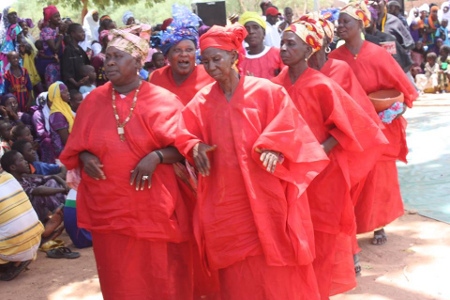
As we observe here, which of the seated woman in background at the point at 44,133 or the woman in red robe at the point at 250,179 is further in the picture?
the seated woman in background at the point at 44,133

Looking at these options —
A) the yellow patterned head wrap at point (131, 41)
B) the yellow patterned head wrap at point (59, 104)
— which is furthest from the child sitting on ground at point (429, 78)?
the yellow patterned head wrap at point (131, 41)

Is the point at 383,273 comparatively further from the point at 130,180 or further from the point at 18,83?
the point at 18,83

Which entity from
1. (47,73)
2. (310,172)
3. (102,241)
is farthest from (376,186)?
(47,73)

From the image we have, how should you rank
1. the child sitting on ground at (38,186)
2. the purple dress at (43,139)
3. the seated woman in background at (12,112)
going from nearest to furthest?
the child sitting on ground at (38,186) < the purple dress at (43,139) < the seated woman in background at (12,112)

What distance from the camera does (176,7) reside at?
550 centimetres

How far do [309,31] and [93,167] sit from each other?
1.80 meters

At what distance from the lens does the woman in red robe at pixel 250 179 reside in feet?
13.6

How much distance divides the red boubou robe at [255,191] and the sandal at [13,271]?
2807mm

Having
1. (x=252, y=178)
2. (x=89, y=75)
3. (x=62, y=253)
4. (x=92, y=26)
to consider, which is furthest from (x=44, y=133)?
(x=252, y=178)

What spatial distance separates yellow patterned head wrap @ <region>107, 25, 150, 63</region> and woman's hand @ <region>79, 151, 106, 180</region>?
0.73m

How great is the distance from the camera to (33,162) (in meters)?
8.00

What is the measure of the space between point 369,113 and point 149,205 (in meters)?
1.85

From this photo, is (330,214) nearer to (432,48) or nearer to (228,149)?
(228,149)

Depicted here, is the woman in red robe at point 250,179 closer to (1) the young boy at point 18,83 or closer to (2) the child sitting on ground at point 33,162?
(2) the child sitting on ground at point 33,162
